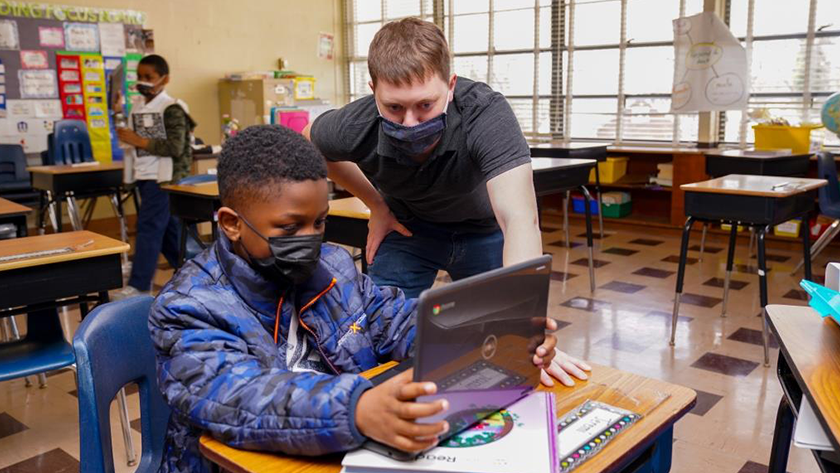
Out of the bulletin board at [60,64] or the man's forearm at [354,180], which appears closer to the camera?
the man's forearm at [354,180]

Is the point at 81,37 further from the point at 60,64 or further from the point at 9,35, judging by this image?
the point at 9,35

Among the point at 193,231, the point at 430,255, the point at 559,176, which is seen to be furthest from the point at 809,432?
the point at 193,231

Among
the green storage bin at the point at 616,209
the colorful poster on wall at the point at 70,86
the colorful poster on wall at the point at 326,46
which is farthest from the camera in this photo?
the colorful poster on wall at the point at 326,46

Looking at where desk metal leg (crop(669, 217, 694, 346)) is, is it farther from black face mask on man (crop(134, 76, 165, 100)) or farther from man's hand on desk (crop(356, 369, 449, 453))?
black face mask on man (crop(134, 76, 165, 100))

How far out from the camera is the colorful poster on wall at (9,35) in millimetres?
6289

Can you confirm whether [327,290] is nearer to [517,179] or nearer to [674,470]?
[517,179]

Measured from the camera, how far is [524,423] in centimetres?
98

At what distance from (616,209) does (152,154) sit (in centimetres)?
421

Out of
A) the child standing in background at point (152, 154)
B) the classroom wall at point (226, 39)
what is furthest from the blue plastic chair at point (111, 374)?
the classroom wall at point (226, 39)

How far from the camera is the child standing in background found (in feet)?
14.6

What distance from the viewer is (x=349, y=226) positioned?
123 inches

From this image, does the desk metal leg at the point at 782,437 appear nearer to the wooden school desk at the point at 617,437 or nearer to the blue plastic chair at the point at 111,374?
the wooden school desk at the point at 617,437

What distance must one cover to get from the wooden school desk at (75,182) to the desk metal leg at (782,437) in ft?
16.5

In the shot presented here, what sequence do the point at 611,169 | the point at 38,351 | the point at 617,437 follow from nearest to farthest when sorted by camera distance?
the point at 617,437 → the point at 38,351 → the point at 611,169
